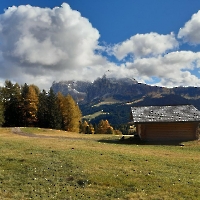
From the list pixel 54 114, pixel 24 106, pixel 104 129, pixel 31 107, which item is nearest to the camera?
pixel 31 107

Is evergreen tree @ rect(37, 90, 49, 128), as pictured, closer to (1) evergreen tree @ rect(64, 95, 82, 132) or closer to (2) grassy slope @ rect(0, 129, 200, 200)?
(1) evergreen tree @ rect(64, 95, 82, 132)

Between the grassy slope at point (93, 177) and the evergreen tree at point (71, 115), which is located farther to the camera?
the evergreen tree at point (71, 115)

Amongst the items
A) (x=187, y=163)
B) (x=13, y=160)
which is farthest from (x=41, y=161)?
(x=187, y=163)

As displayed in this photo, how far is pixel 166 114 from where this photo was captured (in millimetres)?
46531

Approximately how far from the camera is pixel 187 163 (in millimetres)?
23266

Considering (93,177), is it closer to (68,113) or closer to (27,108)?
(27,108)

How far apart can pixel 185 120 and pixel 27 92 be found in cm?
5468

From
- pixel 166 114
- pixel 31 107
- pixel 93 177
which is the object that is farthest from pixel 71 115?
pixel 93 177

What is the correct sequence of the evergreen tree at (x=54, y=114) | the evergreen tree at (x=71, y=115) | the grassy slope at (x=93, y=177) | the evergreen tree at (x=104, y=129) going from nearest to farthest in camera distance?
the grassy slope at (x=93, y=177)
the evergreen tree at (x=54, y=114)
the evergreen tree at (x=71, y=115)
the evergreen tree at (x=104, y=129)

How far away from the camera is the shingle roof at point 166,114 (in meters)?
44.8

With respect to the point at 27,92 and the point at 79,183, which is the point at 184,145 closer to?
the point at 79,183

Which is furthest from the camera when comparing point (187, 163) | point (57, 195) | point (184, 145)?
point (184, 145)

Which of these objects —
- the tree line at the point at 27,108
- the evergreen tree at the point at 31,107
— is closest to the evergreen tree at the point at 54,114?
the tree line at the point at 27,108

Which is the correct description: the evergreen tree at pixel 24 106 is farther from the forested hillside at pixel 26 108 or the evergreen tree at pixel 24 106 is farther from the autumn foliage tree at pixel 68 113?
the autumn foliage tree at pixel 68 113
